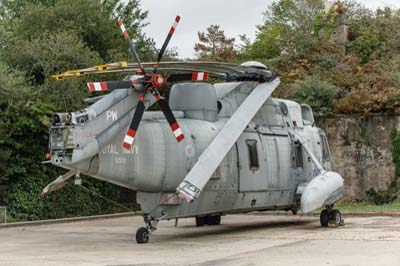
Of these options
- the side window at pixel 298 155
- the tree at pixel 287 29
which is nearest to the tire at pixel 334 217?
the side window at pixel 298 155

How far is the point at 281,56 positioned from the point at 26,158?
768 inches

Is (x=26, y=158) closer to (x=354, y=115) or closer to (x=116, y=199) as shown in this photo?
(x=116, y=199)

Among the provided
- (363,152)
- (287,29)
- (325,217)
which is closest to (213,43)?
(287,29)

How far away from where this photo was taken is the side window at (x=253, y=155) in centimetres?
1927

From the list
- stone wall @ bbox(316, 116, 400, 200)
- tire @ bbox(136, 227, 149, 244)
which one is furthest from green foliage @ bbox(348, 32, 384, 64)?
tire @ bbox(136, 227, 149, 244)

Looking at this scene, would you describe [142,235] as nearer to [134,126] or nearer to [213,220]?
[134,126]

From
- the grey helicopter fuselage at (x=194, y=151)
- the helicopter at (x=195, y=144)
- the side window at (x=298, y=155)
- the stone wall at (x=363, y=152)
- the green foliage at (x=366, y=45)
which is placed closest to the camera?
the grey helicopter fuselage at (x=194, y=151)

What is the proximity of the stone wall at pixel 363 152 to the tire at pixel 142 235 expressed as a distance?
15806 mm

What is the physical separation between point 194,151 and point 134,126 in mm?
2609

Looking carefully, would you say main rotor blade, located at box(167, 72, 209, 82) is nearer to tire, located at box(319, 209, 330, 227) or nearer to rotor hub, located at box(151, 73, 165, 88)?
rotor hub, located at box(151, 73, 165, 88)

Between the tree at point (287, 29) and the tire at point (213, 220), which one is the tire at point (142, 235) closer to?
the tire at point (213, 220)

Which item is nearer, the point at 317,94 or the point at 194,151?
the point at 194,151

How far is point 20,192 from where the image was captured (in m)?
25.2

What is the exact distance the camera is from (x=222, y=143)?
17.3 metres
